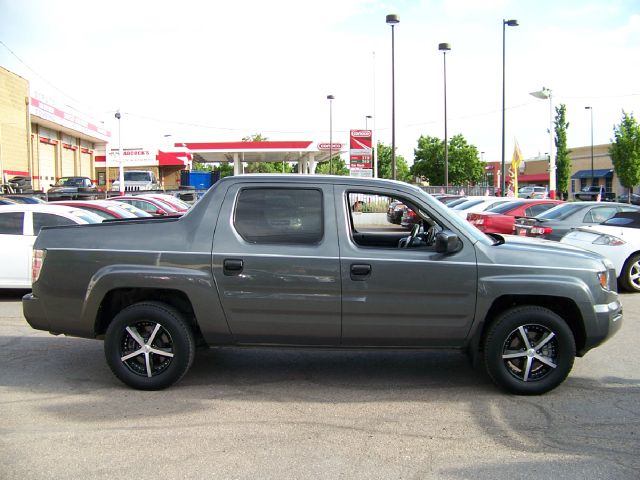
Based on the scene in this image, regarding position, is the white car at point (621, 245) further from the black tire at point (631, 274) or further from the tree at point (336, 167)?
the tree at point (336, 167)

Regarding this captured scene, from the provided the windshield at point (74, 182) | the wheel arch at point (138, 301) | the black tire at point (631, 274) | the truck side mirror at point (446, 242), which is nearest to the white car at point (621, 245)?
the black tire at point (631, 274)

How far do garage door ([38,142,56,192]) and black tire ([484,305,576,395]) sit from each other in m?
40.0

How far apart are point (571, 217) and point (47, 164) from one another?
39.3m

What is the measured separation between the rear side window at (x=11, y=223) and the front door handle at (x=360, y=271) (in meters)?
7.13

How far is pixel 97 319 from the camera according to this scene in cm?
552

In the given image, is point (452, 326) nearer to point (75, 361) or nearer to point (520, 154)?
point (75, 361)

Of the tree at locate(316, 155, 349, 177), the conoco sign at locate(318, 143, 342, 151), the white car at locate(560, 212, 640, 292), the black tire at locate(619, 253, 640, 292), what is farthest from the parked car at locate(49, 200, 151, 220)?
the tree at locate(316, 155, 349, 177)

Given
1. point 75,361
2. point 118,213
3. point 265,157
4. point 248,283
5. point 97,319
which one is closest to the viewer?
point 248,283

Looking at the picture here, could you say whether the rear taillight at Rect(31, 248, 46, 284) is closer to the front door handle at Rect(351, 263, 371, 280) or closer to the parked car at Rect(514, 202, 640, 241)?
the front door handle at Rect(351, 263, 371, 280)

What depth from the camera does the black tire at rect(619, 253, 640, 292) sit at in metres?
10.7

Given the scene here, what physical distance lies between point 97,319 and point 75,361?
1.20 m

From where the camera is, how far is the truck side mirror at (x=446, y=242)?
16.6 ft

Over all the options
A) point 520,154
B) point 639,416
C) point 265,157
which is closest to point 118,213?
point 639,416

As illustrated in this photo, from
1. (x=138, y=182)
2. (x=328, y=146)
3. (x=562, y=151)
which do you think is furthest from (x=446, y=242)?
(x=562, y=151)
